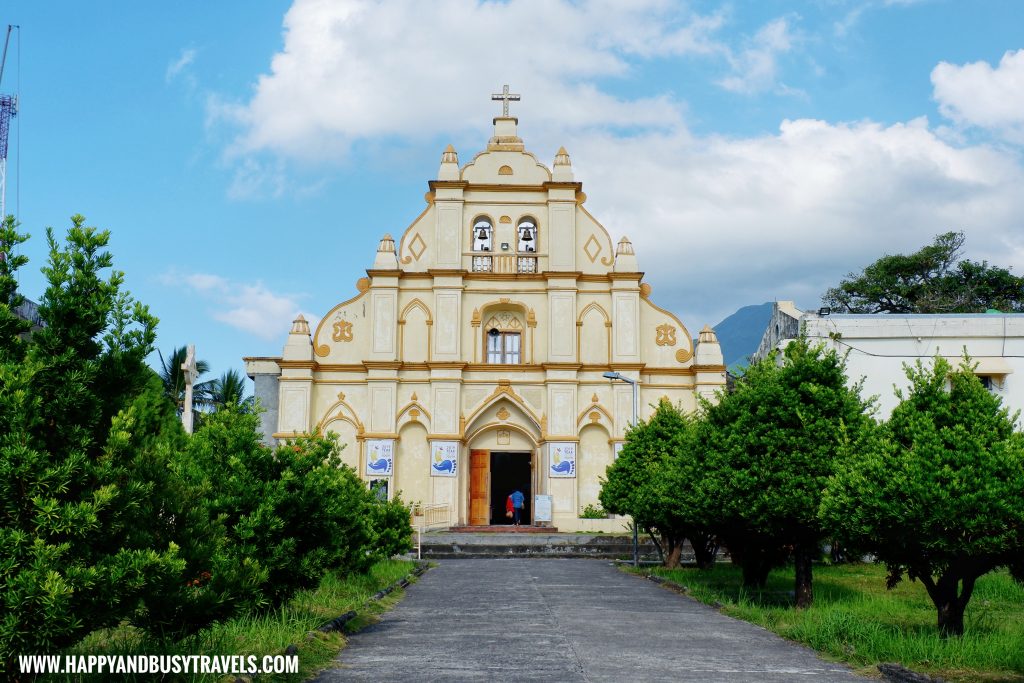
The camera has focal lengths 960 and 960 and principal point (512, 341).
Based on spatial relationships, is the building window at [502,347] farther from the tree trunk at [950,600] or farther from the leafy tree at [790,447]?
the tree trunk at [950,600]

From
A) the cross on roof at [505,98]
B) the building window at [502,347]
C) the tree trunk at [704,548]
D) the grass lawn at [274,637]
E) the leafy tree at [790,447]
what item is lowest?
the grass lawn at [274,637]

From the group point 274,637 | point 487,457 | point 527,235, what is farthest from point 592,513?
point 274,637

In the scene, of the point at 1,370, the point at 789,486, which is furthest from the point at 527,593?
the point at 1,370

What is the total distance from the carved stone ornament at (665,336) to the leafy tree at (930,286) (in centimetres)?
1486

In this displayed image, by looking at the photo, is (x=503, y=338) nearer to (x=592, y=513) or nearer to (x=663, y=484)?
(x=592, y=513)

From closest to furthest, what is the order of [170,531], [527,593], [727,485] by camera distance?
[170,531]
[727,485]
[527,593]

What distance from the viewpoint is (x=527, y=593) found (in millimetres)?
15977

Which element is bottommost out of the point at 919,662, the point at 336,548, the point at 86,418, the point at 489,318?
the point at 919,662

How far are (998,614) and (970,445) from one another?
3935 millimetres

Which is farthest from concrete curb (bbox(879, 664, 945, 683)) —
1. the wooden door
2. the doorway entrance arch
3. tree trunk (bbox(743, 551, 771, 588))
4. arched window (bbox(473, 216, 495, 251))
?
arched window (bbox(473, 216, 495, 251))

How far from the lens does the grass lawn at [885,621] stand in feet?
28.1

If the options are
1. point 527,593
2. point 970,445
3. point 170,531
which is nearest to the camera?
point 170,531

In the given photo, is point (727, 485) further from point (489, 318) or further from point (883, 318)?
point (489, 318)

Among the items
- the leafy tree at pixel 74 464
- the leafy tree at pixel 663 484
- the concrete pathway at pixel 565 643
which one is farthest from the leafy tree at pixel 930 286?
the leafy tree at pixel 74 464
